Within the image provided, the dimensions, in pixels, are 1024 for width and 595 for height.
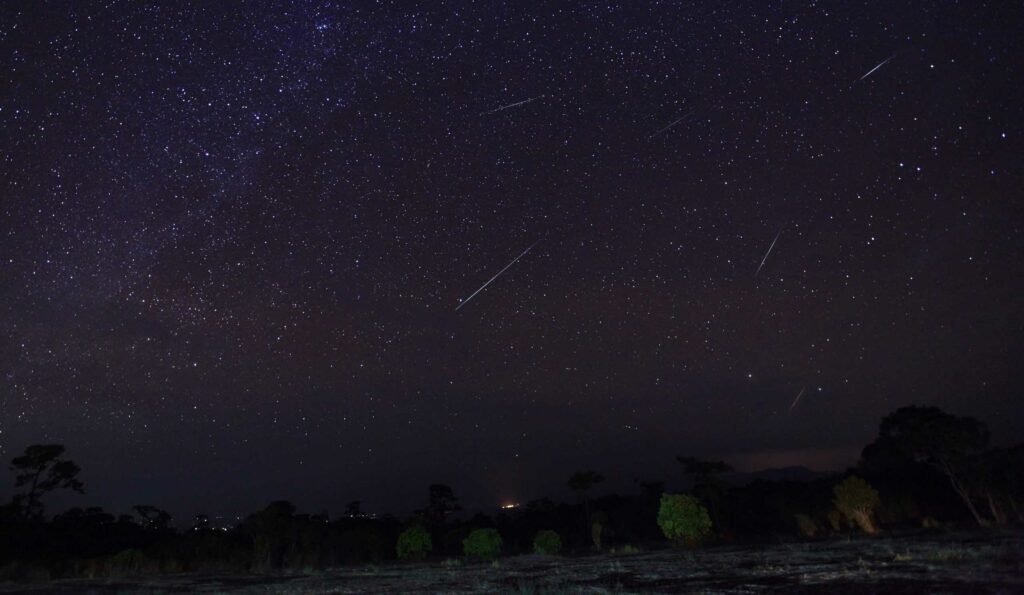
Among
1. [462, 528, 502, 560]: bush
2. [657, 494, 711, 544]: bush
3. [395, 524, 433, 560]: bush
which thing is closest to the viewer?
[657, 494, 711, 544]: bush

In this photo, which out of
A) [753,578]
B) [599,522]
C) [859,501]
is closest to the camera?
[753,578]

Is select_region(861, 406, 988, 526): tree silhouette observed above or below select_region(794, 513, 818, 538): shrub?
above

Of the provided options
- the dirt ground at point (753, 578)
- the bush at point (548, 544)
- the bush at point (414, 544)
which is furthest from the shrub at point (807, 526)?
the bush at point (414, 544)

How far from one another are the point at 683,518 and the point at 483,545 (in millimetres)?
10765

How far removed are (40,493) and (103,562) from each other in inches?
727

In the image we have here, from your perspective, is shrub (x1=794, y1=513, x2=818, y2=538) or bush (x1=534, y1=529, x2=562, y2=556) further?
shrub (x1=794, y1=513, x2=818, y2=538)

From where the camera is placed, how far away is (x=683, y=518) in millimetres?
33688

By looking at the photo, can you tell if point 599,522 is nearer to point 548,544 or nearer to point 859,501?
point 548,544

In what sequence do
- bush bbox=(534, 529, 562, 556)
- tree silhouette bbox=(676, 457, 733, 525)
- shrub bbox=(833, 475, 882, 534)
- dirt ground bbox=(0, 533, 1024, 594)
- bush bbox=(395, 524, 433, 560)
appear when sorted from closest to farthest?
dirt ground bbox=(0, 533, 1024, 594), shrub bbox=(833, 475, 882, 534), bush bbox=(534, 529, 562, 556), bush bbox=(395, 524, 433, 560), tree silhouette bbox=(676, 457, 733, 525)

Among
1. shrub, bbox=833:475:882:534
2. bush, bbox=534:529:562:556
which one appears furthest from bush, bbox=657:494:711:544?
shrub, bbox=833:475:882:534

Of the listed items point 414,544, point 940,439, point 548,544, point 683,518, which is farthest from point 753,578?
point 940,439

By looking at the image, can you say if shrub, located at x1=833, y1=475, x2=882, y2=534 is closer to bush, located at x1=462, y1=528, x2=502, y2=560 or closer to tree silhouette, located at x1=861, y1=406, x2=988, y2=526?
tree silhouette, located at x1=861, y1=406, x2=988, y2=526

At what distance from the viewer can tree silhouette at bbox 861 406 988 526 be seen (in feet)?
134

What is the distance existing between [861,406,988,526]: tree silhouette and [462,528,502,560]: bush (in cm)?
2583
